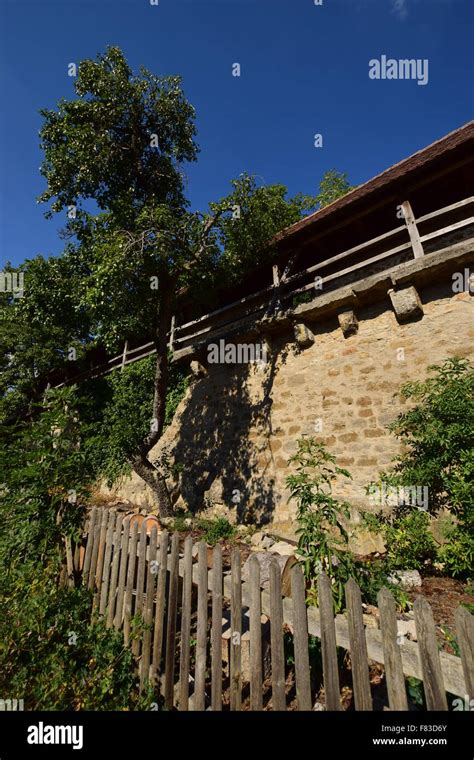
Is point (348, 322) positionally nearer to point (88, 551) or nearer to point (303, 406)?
point (303, 406)

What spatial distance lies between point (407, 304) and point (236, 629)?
5489 mm

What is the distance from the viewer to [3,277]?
16.7 meters

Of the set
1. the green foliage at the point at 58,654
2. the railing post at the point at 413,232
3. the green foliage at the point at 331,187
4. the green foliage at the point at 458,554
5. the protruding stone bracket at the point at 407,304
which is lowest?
the green foliage at the point at 58,654

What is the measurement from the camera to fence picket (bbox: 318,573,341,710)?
5.61 ft

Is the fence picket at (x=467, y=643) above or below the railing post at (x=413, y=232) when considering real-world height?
below

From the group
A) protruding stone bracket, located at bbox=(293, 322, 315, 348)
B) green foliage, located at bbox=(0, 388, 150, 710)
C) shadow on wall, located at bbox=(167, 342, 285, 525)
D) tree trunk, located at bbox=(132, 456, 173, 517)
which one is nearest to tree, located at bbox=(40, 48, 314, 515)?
tree trunk, located at bbox=(132, 456, 173, 517)

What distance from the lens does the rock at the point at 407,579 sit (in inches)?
146

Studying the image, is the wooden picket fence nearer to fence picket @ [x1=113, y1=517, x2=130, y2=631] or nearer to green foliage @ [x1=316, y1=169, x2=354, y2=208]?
fence picket @ [x1=113, y1=517, x2=130, y2=631]

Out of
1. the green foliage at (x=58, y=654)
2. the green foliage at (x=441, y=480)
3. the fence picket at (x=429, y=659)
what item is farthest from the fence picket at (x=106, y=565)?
the green foliage at (x=441, y=480)

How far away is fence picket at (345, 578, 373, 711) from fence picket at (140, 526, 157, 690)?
1.67 m

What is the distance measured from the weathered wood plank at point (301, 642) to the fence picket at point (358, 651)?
0.83 ft

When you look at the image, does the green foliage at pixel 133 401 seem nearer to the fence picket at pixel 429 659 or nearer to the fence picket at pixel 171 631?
the fence picket at pixel 171 631
